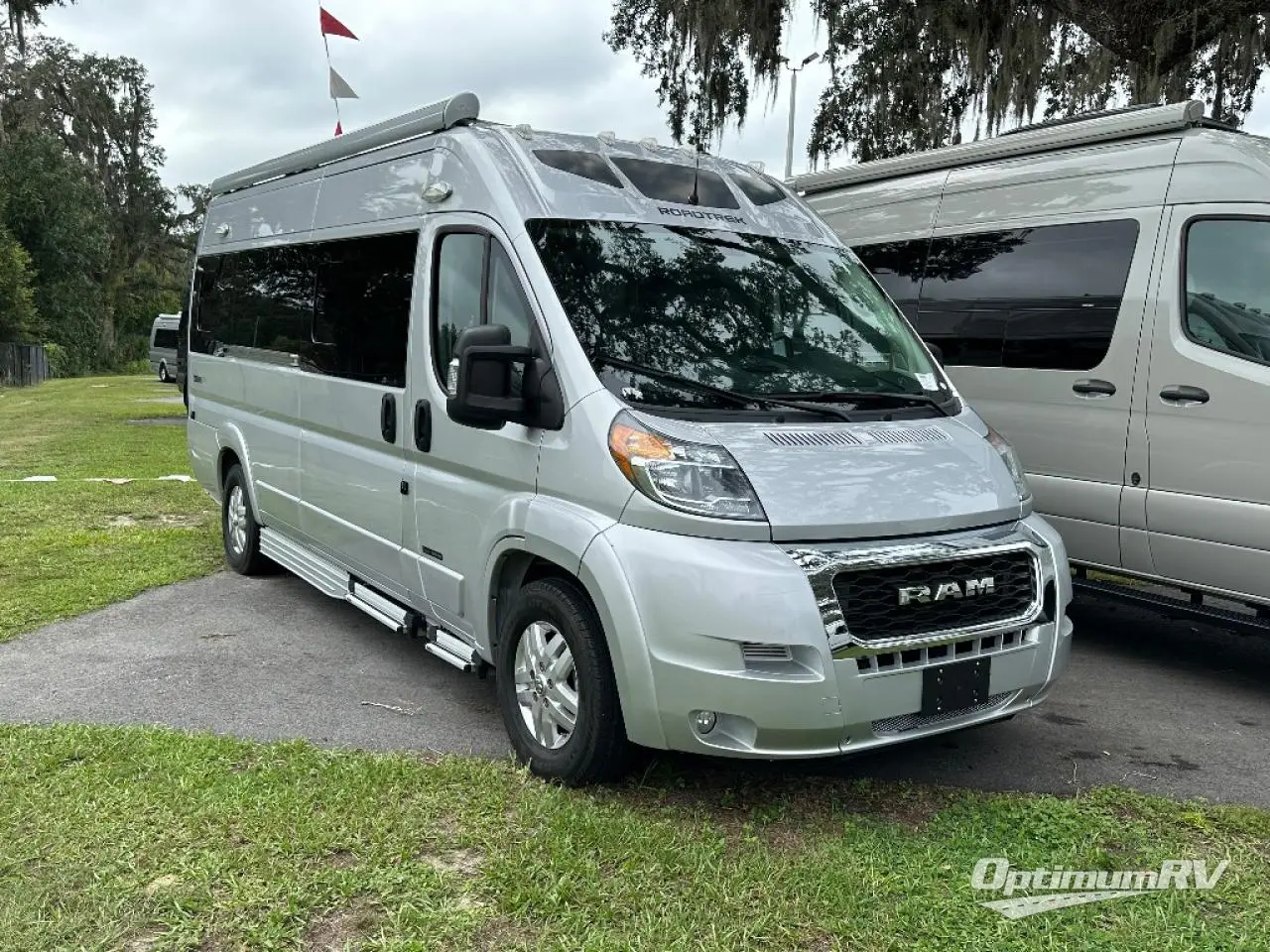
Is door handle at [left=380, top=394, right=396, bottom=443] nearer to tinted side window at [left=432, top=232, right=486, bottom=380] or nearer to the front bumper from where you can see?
tinted side window at [left=432, top=232, right=486, bottom=380]

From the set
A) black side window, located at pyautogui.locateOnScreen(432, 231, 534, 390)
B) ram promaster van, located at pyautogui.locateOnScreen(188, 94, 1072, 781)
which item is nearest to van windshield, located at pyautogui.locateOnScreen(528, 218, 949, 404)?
ram promaster van, located at pyautogui.locateOnScreen(188, 94, 1072, 781)

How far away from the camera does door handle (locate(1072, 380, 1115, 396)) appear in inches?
227

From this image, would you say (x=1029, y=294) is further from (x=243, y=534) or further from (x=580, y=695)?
(x=243, y=534)

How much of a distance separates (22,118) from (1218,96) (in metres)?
44.0

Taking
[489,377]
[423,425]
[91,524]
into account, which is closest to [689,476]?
[489,377]

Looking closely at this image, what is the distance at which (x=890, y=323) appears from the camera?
4.94 metres

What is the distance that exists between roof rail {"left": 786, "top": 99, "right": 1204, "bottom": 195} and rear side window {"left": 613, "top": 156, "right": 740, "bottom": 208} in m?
2.28

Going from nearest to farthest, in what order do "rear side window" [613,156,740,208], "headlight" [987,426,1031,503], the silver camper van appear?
1. "headlight" [987,426,1031,503]
2. "rear side window" [613,156,740,208]
3. the silver camper van

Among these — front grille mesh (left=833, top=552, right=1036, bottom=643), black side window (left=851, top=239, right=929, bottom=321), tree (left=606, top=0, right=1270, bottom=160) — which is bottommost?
front grille mesh (left=833, top=552, right=1036, bottom=643)

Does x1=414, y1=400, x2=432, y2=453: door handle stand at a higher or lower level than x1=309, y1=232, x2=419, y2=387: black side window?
lower

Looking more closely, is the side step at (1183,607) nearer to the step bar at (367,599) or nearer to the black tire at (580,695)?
the black tire at (580,695)

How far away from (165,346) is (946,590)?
1475 inches

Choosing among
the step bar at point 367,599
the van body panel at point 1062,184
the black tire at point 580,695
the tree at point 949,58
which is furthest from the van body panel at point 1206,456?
the tree at point 949,58

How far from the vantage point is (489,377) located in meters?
3.97
